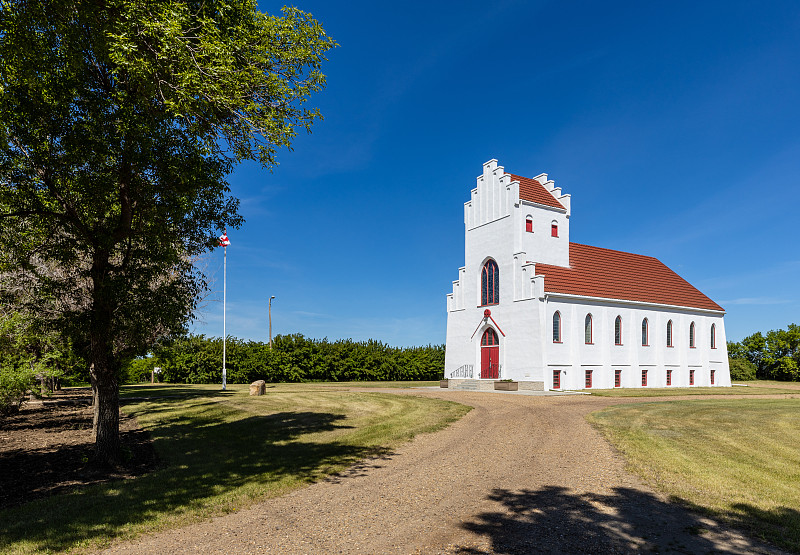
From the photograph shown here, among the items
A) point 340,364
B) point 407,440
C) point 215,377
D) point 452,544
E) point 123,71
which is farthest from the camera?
point 340,364

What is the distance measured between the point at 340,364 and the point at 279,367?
5742 millimetres

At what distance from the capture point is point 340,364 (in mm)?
44938

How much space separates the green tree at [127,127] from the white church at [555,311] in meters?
28.0

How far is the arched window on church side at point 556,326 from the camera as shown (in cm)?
3522

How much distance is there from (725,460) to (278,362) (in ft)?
121

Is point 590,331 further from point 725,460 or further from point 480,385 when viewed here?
point 725,460

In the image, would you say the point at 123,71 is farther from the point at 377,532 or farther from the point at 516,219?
the point at 516,219

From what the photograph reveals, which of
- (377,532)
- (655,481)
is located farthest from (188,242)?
(655,481)

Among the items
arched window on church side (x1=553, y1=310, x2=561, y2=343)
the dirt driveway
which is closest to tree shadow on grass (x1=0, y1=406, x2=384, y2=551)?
the dirt driveway

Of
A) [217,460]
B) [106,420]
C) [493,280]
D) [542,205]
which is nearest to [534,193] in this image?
[542,205]

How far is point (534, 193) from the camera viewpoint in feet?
130

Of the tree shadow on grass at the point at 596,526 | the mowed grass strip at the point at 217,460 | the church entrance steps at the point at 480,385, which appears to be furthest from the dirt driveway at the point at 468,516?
the church entrance steps at the point at 480,385

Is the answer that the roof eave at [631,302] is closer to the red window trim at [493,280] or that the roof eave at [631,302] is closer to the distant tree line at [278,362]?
the red window trim at [493,280]

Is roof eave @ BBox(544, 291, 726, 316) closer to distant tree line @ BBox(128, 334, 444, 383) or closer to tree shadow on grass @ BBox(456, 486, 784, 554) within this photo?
distant tree line @ BBox(128, 334, 444, 383)
